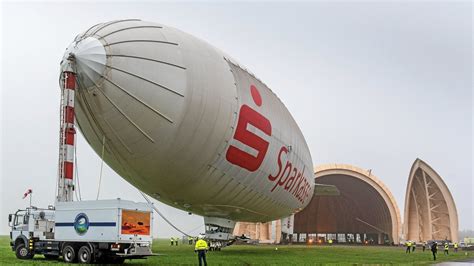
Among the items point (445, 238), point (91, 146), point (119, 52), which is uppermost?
point (119, 52)

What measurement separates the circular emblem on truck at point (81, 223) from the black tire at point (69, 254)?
0.95m

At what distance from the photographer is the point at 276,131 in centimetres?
2703

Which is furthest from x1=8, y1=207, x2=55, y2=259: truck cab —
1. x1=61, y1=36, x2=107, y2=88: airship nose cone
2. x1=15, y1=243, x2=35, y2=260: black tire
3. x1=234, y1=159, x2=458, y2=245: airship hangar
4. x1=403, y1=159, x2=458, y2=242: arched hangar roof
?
x1=403, y1=159, x2=458, y2=242: arched hangar roof

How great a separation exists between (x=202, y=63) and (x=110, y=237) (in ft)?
27.6

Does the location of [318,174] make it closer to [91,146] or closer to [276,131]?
[276,131]

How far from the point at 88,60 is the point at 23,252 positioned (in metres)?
10.4

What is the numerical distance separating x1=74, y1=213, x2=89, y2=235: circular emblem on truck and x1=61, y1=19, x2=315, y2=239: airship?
3.22 m

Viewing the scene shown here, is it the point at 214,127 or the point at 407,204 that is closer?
the point at 214,127

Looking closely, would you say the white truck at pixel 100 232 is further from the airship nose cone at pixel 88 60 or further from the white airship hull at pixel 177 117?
the airship nose cone at pixel 88 60

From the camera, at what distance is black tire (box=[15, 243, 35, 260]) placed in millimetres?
23280

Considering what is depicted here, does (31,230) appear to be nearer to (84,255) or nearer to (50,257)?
(50,257)

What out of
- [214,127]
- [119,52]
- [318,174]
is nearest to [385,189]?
[318,174]

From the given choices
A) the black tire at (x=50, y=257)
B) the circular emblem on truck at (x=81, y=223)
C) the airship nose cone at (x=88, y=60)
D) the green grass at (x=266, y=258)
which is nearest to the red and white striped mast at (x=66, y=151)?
the airship nose cone at (x=88, y=60)

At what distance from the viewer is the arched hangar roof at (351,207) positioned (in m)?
68.9
